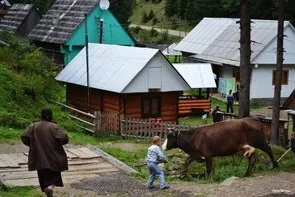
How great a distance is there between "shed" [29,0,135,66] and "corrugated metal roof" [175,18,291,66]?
651 centimetres

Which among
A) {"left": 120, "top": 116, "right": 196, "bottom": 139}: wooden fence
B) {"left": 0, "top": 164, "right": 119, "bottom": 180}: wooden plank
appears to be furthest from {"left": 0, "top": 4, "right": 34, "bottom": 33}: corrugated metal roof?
{"left": 0, "top": 164, "right": 119, "bottom": 180}: wooden plank

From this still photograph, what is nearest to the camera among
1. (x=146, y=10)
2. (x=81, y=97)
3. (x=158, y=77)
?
(x=158, y=77)

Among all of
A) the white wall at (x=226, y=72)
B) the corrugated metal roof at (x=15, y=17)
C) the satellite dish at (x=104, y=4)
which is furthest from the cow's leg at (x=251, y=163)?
the corrugated metal roof at (x=15, y=17)

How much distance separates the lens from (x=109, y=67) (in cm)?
2986

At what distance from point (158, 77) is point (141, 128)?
3.40m

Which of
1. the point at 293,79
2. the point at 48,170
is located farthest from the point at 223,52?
the point at 48,170

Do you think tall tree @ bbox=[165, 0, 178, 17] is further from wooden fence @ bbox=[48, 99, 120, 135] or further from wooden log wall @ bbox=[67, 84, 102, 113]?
wooden fence @ bbox=[48, 99, 120, 135]

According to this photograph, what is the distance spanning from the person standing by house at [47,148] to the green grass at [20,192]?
2.27 meters

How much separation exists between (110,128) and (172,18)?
7092 cm

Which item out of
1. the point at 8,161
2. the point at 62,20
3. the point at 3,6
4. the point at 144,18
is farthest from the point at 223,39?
the point at 144,18

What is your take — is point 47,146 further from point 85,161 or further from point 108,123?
point 108,123

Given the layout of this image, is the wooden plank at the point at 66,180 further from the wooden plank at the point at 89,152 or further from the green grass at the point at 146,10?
the green grass at the point at 146,10

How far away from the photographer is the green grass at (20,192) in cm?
1247

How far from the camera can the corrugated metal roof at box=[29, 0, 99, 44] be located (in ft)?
149
